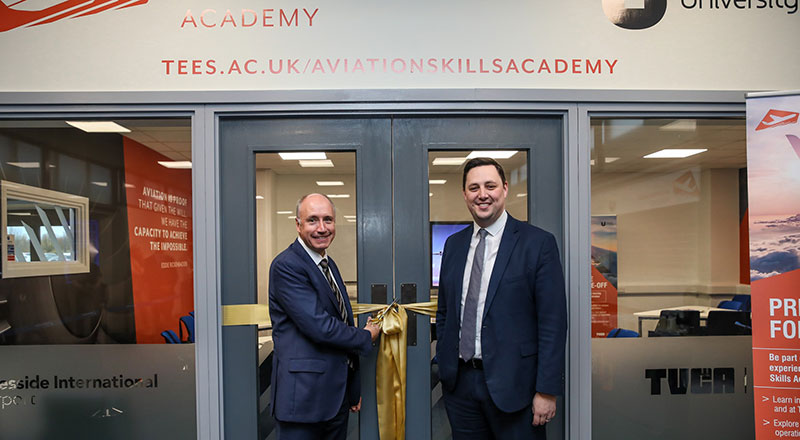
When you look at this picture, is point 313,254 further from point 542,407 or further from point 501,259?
point 542,407

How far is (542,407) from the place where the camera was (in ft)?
6.33

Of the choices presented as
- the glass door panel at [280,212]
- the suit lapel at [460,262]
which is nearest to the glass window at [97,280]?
the glass door panel at [280,212]

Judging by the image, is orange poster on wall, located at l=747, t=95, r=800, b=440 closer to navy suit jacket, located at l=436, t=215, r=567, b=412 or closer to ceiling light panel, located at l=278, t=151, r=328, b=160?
navy suit jacket, located at l=436, t=215, r=567, b=412

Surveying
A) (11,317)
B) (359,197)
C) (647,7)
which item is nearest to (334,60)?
(359,197)

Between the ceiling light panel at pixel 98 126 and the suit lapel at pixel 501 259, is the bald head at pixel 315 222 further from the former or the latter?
the ceiling light panel at pixel 98 126

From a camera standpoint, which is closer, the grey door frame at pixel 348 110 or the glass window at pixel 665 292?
the grey door frame at pixel 348 110

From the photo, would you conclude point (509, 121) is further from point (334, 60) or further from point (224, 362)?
point (224, 362)

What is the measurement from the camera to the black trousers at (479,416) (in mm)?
1985

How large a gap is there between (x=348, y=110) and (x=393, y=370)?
1.41m

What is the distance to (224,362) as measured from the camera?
2469 mm

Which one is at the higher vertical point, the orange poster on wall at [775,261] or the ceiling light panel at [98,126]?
the ceiling light panel at [98,126]

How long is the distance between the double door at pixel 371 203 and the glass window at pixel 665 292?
288 mm

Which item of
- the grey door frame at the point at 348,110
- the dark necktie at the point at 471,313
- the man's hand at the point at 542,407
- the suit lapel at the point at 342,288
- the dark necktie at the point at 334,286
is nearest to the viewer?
the man's hand at the point at 542,407

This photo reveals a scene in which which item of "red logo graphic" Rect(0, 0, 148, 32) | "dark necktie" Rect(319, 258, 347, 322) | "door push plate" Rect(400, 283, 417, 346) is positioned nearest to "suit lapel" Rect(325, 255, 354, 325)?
"dark necktie" Rect(319, 258, 347, 322)
